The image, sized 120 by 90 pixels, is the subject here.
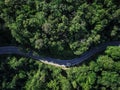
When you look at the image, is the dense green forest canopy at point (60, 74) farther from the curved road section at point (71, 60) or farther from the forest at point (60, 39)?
the curved road section at point (71, 60)

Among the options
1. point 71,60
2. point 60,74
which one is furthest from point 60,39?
point 60,74

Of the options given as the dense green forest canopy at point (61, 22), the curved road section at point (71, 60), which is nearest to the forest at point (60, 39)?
the dense green forest canopy at point (61, 22)

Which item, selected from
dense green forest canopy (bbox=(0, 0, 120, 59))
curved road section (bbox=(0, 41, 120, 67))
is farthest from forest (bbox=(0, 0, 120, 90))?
curved road section (bbox=(0, 41, 120, 67))

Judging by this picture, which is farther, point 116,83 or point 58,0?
point 116,83

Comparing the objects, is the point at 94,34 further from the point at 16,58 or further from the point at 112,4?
the point at 16,58

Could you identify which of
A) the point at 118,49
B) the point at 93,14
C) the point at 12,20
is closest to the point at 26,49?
the point at 12,20

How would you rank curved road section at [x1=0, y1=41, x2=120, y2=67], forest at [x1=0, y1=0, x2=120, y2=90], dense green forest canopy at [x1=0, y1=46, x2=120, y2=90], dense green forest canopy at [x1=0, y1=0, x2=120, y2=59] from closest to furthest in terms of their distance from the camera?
dense green forest canopy at [x1=0, y1=0, x2=120, y2=59] → forest at [x1=0, y1=0, x2=120, y2=90] → dense green forest canopy at [x1=0, y1=46, x2=120, y2=90] → curved road section at [x1=0, y1=41, x2=120, y2=67]

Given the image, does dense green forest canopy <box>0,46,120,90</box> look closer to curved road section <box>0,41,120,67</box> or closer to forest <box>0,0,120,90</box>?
forest <box>0,0,120,90</box>

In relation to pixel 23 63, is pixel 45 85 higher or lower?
lower
